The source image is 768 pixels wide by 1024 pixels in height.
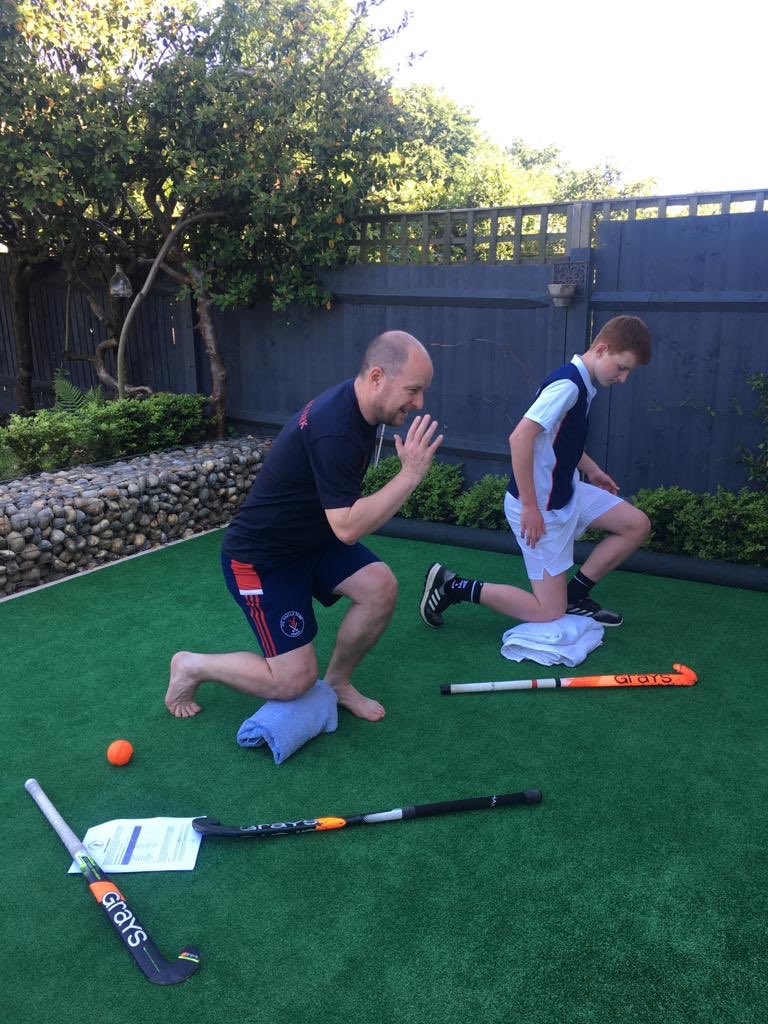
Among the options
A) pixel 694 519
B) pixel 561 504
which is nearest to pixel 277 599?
pixel 561 504

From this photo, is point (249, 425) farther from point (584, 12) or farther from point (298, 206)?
point (584, 12)

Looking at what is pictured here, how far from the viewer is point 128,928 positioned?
2.21 metres

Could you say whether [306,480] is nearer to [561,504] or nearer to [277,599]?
[277,599]

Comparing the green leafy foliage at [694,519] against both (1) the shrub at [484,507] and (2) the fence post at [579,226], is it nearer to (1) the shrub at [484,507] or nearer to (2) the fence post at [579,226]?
(1) the shrub at [484,507]

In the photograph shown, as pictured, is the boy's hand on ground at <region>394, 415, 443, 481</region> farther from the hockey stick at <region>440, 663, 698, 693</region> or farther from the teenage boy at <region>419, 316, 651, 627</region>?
the hockey stick at <region>440, 663, 698, 693</region>

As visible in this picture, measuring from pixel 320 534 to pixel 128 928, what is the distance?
1490mm

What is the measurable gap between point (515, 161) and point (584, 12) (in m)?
8.21

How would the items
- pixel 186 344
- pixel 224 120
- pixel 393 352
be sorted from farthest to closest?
1. pixel 186 344
2. pixel 224 120
3. pixel 393 352

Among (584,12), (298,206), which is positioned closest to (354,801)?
(298,206)

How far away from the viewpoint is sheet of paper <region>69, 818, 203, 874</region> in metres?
2.53

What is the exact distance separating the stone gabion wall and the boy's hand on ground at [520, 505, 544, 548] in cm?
301

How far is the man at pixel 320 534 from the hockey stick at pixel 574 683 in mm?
413

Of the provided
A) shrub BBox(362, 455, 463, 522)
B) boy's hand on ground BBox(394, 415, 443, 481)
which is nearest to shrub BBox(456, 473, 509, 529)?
shrub BBox(362, 455, 463, 522)

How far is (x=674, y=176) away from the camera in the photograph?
2508 cm
